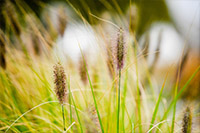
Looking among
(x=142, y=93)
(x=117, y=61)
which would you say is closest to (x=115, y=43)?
(x=117, y=61)

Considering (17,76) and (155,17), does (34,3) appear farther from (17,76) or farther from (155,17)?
(155,17)

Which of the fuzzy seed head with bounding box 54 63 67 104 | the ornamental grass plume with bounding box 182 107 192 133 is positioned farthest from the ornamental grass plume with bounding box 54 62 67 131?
the ornamental grass plume with bounding box 182 107 192 133

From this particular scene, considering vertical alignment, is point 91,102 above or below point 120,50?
below

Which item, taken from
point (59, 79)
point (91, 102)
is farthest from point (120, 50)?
point (91, 102)

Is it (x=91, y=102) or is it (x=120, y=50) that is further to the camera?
(x=91, y=102)

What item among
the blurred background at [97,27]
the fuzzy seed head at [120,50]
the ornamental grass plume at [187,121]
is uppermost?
the blurred background at [97,27]

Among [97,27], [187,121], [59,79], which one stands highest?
[97,27]

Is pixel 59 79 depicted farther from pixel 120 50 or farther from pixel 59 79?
pixel 120 50

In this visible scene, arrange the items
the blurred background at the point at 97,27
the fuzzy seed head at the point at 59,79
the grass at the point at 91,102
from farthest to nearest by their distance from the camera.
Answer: the blurred background at the point at 97,27 < the grass at the point at 91,102 < the fuzzy seed head at the point at 59,79

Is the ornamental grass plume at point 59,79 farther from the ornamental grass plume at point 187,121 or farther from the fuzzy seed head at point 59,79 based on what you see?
the ornamental grass plume at point 187,121

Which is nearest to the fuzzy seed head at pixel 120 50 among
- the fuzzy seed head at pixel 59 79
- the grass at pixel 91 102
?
the grass at pixel 91 102

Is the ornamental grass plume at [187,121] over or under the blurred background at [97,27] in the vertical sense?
under
